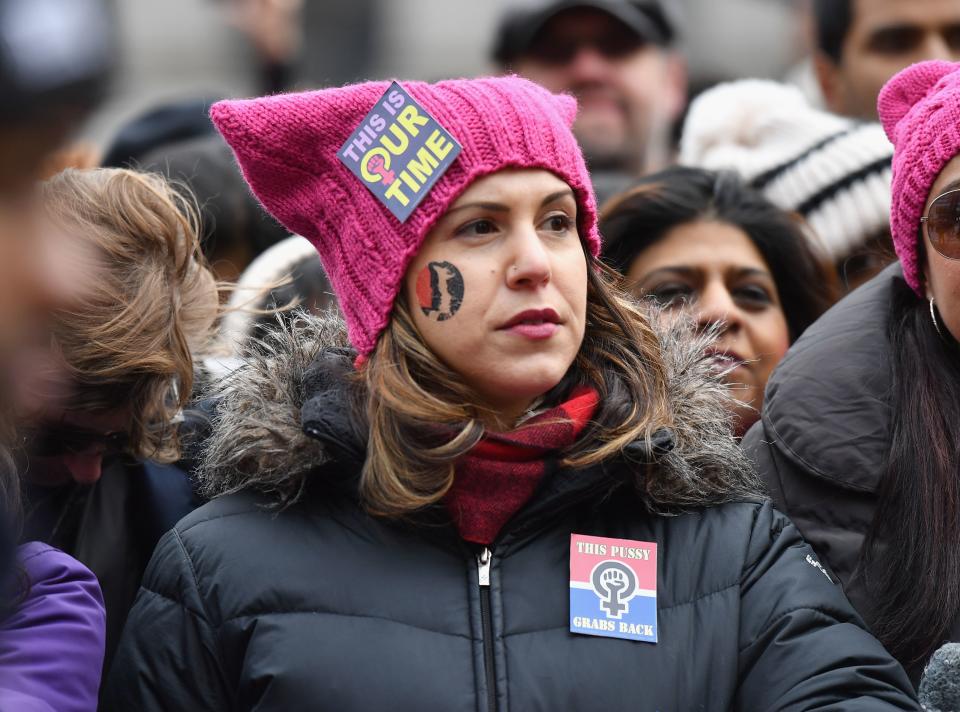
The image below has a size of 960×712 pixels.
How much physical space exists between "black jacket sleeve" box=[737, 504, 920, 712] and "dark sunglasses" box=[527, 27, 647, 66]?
2.77 m

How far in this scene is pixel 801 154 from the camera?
469 centimetres

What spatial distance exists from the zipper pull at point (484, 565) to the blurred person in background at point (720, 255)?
150cm

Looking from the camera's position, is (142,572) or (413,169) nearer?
(413,169)

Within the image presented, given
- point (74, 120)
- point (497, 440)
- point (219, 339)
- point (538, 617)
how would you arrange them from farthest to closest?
point (219, 339) < point (497, 440) < point (538, 617) < point (74, 120)

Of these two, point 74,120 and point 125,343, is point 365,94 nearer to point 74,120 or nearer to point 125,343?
point 125,343

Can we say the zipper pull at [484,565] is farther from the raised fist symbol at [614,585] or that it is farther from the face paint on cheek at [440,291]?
the face paint on cheek at [440,291]

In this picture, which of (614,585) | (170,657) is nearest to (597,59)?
(614,585)

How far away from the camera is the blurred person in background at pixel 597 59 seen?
502 centimetres

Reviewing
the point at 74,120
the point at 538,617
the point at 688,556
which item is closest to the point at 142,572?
the point at 538,617

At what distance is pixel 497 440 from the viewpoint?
2717 mm

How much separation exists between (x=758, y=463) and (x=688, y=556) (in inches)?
17.9

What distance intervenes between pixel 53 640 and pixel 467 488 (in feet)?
2.65

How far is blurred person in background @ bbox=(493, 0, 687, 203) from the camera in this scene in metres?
5.02

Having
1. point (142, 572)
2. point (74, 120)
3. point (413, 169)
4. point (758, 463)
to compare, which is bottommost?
point (142, 572)
